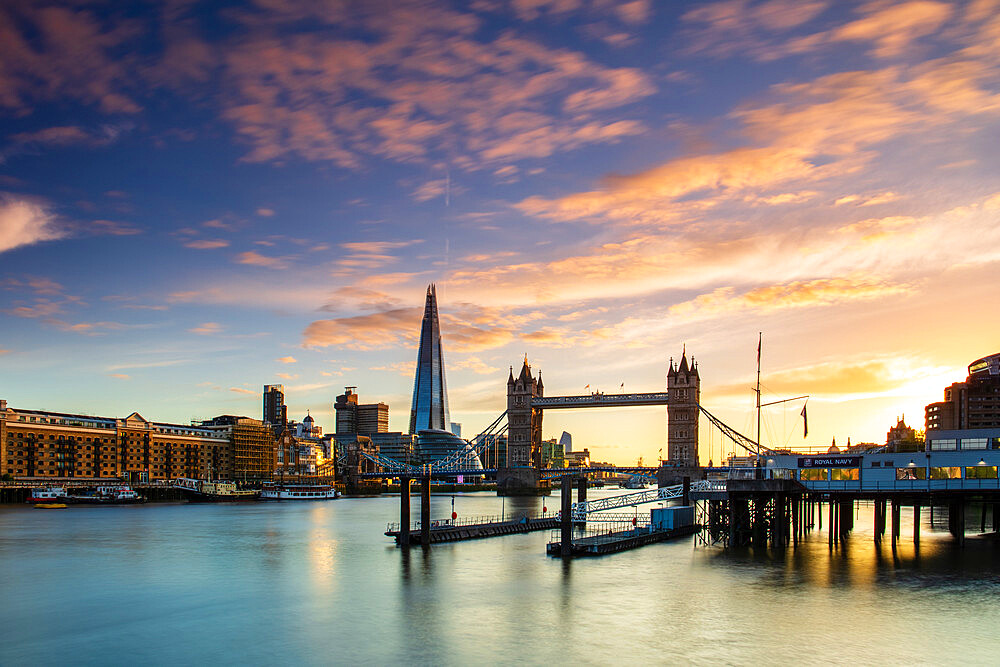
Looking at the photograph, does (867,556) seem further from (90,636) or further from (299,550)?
(90,636)

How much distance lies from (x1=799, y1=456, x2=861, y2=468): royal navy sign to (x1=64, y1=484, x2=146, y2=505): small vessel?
13734cm

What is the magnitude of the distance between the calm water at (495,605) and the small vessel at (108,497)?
296 feet

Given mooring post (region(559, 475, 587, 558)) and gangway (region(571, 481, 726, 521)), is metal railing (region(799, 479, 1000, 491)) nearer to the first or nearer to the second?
gangway (region(571, 481, 726, 521))

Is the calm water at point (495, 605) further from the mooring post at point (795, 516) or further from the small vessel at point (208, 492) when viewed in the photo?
the small vessel at point (208, 492)

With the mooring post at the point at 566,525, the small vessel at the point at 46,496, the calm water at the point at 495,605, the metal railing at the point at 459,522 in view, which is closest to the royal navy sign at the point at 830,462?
the calm water at the point at 495,605

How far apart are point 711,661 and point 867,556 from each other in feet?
130

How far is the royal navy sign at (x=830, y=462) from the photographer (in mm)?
77312

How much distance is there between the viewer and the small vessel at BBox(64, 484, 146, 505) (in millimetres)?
169363

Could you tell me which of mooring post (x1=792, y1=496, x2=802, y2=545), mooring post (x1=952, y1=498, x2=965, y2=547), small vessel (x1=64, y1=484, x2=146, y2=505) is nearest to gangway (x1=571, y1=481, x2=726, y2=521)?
mooring post (x1=792, y1=496, x2=802, y2=545)

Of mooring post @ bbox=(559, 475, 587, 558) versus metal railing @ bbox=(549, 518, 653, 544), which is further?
metal railing @ bbox=(549, 518, 653, 544)

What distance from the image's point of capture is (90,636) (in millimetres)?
45719

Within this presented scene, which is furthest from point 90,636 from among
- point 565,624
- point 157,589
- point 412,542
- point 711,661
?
point 412,542

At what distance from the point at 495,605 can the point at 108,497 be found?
146 m

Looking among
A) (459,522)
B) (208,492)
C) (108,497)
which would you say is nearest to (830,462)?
(459,522)
